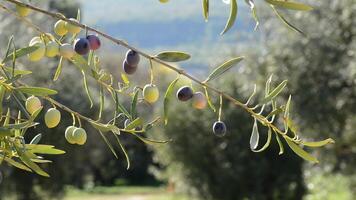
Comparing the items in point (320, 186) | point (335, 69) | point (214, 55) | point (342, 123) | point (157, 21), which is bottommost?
point (320, 186)

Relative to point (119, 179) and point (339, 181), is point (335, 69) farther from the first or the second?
point (119, 179)

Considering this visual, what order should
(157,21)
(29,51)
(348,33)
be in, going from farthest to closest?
1. (157,21)
2. (348,33)
3. (29,51)

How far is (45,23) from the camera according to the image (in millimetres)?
9898

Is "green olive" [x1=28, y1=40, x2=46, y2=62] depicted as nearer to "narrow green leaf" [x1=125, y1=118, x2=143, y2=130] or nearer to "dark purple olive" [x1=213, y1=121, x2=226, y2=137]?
"narrow green leaf" [x1=125, y1=118, x2=143, y2=130]

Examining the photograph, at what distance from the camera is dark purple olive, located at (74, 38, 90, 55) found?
3.17ft

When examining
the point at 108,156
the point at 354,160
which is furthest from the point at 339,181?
the point at 108,156

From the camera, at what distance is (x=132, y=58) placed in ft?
3.28

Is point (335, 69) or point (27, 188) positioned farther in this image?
point (27, 188)

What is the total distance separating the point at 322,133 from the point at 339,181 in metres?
3.51

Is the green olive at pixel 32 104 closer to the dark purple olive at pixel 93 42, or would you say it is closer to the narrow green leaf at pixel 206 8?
the dark purple olive at pixel 93 42

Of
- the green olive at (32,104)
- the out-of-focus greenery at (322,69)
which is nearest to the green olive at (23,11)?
the green olive at (32,104)

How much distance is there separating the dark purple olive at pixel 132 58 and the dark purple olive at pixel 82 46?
0.06 m

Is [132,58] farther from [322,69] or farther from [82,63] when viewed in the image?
[322,69]

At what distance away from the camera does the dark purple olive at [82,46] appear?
967 mm
